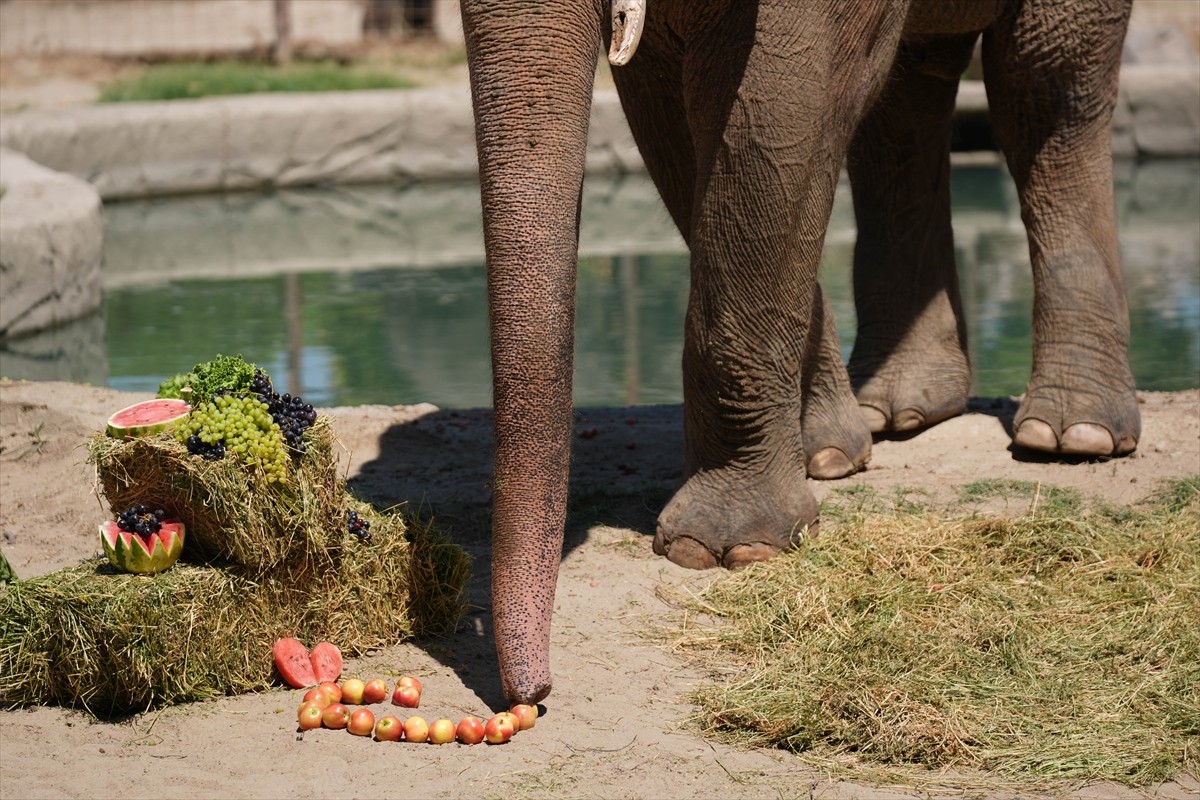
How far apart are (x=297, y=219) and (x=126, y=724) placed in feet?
35.6

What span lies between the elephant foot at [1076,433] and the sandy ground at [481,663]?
8 cm

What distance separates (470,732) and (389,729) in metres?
0.19

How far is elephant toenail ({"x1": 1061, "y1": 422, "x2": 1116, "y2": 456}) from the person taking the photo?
6.05 m

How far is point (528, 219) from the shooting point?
3.73m

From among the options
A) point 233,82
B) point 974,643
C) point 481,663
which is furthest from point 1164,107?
point 481,663

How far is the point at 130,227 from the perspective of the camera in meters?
14.1

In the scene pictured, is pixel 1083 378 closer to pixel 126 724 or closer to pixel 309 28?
pixel 126 724

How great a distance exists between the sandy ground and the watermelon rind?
362mm

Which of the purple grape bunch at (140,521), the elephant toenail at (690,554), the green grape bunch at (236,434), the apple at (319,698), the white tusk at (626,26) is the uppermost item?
the white tusk at (626,26)

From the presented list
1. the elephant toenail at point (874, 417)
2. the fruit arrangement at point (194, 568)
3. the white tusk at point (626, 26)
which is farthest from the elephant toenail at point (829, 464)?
the white tusk at point (626, 26)

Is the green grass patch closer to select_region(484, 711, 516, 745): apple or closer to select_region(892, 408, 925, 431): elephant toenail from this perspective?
select_region(892, 408, 925, 431): elephant toenail

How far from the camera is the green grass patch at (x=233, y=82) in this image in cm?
1695

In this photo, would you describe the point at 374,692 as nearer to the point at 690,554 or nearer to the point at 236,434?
the point at 236,434

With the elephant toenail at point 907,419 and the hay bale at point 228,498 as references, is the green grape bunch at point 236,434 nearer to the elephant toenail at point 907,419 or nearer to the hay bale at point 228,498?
the hay bale at point 228,498
